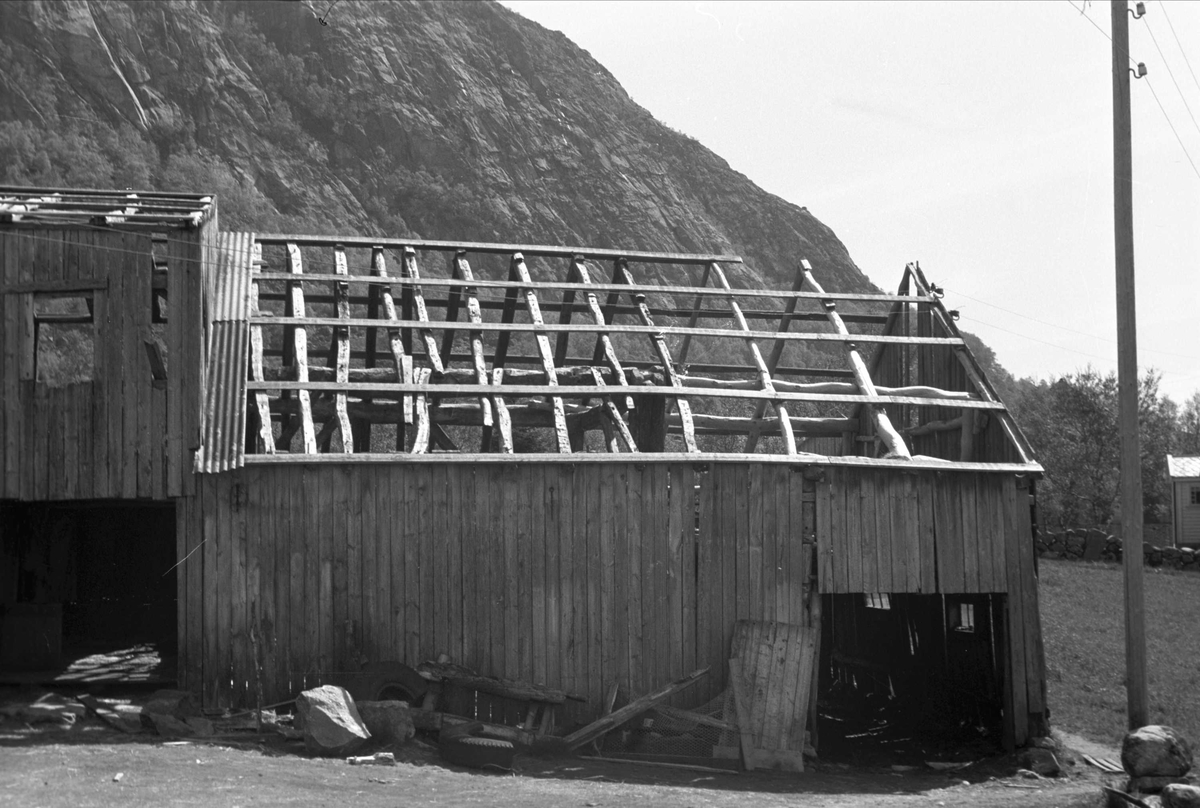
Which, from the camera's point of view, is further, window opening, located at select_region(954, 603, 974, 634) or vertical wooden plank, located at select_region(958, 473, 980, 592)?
window opening, located at select_region(954, 603, 974, 634)

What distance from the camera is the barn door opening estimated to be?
1900cm

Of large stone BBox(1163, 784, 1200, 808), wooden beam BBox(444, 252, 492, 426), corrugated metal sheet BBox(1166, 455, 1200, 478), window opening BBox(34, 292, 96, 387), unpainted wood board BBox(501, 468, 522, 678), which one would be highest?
window opening BBox(34, 292, 96, 387)

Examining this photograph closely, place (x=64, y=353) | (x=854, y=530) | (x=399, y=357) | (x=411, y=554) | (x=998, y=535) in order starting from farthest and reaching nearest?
(x=64, y=353), (x=399, y=357), (x=998, y=535), (x=854, y=530), (x=411, y=554)

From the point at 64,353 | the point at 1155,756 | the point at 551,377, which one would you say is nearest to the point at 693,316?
the point at 551,377

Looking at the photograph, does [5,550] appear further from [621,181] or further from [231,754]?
[621,181]

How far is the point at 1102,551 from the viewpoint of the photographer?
3959cm

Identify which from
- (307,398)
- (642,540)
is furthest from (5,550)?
(642,540)

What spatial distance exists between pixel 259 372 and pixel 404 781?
21.3ft

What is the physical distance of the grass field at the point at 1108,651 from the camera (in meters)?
17.8

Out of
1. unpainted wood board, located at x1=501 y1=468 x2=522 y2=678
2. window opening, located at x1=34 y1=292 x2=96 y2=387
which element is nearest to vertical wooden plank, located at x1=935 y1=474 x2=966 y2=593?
unpainted wood board, located at x1=501 y1=468 x2=522 y2=678

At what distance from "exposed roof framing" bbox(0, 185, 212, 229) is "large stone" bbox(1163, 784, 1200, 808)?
1311 cm

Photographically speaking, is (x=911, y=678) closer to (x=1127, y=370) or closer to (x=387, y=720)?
(x=1127, y=370)

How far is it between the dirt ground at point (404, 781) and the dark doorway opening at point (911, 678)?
159cm

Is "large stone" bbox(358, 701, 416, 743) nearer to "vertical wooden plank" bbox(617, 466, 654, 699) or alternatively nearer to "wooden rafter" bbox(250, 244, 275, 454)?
"vertical wooden plank" bbox(617, 466, 654, 699)
